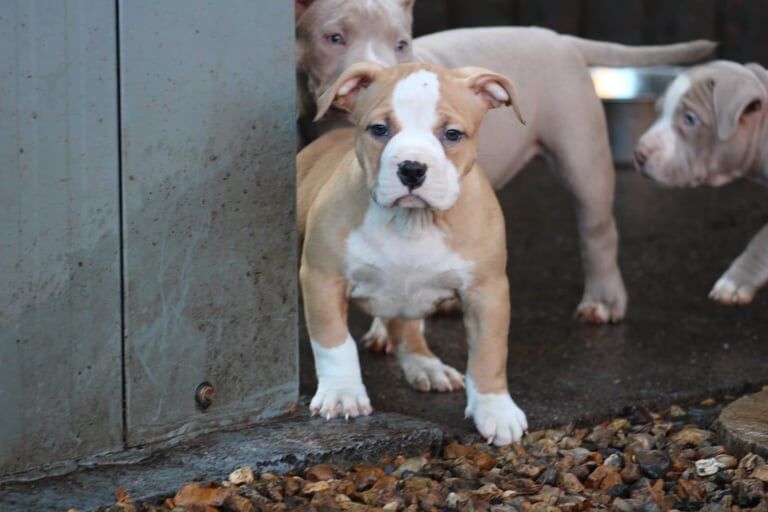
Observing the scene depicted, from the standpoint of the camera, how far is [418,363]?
4348mm

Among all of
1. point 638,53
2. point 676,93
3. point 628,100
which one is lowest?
point 628,100

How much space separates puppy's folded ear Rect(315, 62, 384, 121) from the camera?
141 inches

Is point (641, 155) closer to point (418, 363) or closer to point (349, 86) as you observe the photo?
point (418, 363)

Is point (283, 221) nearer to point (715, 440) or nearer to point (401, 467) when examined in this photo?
point (401, 467)

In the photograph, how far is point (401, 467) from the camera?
349 centimetres

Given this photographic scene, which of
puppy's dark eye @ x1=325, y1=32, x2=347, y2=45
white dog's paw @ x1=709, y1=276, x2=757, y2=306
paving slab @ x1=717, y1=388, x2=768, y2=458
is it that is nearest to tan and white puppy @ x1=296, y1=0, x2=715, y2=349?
puppy's dark eye @ x1=325, y1=32, x2=347, y2=45

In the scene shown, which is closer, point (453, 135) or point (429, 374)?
point (453, 135)

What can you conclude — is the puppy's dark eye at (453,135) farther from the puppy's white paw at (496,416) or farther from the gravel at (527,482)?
the gravel at (527,482)

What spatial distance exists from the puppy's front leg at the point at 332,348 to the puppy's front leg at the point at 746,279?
174cm

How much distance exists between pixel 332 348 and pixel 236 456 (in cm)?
46

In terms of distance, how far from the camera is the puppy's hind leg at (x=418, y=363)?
14.1 feet

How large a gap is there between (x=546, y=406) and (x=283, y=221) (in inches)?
40.3

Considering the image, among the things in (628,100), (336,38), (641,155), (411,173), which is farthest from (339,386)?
(628,100)

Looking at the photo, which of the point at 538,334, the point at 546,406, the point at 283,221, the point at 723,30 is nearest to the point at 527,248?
the point at 538,334
